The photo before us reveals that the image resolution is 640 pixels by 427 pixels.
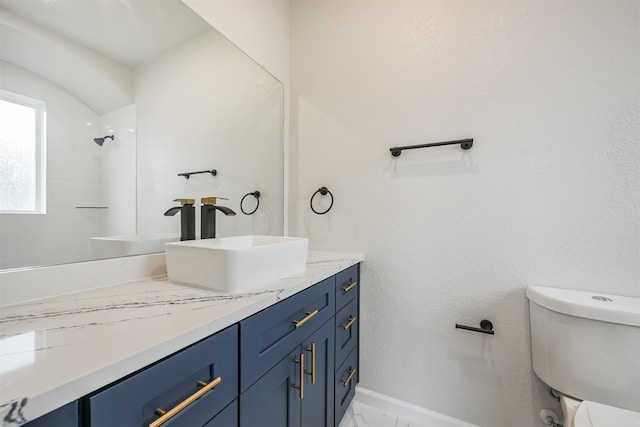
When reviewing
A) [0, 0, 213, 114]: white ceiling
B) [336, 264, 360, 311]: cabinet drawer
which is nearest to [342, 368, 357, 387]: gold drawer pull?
[336, 264, 360, 311]: cabinet drawer

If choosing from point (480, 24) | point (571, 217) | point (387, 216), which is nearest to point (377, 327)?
point (387, 216)

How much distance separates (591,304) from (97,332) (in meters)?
1.43

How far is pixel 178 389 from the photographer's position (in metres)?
0.52

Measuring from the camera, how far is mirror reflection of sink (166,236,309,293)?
768mm

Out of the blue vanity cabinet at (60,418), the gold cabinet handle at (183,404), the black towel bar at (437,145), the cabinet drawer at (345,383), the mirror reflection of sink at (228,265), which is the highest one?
the black towel bar at (437,145)

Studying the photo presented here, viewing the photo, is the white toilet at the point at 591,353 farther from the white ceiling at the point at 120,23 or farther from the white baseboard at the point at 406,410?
the white ceiling at the point at 120,23

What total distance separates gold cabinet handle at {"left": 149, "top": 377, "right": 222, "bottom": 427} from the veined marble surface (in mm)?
99

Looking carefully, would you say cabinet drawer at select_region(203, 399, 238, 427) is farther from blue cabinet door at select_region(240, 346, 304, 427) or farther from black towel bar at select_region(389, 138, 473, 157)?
black towel bar at select_region(389, 138, 473, 157)

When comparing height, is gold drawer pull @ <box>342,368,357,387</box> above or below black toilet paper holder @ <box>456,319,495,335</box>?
below

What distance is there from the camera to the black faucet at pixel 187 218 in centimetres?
107

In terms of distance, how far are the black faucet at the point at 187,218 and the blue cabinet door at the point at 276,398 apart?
2.02ft

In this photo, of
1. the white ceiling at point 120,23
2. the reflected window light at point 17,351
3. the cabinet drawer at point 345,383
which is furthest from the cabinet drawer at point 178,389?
the white ceiling at point 120,23

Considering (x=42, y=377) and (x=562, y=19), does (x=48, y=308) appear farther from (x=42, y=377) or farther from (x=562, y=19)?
(x=562, y=19)

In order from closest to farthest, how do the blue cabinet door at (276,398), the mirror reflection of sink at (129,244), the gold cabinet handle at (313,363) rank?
the blue cabinet door at (276,398), the mirror reflection of sink at (129,244), the gold cabinet handle at (313,363)
